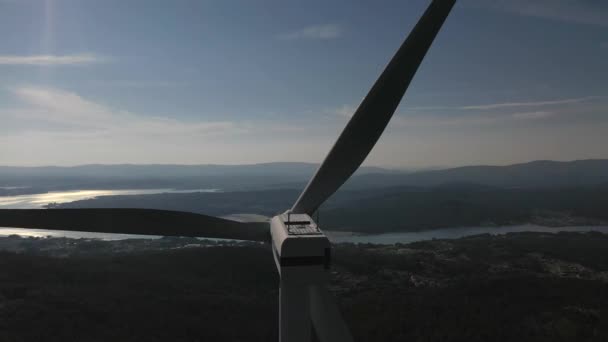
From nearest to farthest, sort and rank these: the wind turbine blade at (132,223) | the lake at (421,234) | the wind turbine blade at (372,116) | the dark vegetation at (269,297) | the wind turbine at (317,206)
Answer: the wind turbine at (317,206)
the wind turbine blade at (132,223)
the wind turbine blade at (372,116)
the dark vegetation at (269,297)
the lake at (421,234)

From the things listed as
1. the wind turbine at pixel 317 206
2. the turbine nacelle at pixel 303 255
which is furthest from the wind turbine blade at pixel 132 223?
the turbine nacelle at pixel 303 255

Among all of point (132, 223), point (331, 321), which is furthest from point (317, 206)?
point (132, 223)

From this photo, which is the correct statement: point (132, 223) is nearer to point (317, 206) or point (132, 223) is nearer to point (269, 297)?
point (317, 206)

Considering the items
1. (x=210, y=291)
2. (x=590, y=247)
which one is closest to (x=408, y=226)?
(x=590, y=247)

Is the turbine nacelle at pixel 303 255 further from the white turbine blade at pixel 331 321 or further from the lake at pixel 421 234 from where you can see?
the lake at pixel 421 234

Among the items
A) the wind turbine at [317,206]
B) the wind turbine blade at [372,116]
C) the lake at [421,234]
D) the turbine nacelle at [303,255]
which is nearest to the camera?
the turbine nacelle at [303,255]

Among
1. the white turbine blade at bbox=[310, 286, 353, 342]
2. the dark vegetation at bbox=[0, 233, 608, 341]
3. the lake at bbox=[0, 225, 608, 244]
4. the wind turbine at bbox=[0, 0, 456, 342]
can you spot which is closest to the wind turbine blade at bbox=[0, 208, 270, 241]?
the wind turbine at bbox=[0, 0, 456, 342]

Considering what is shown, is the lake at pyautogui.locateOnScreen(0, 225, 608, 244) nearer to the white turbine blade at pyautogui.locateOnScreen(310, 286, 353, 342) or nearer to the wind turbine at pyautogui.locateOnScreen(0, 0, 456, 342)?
the white turbine blade at pyautogui.locateOnScreen(310, 286, 353, 342)
